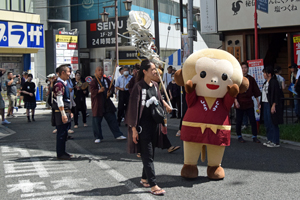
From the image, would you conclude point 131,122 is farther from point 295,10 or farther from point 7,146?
point 295,10

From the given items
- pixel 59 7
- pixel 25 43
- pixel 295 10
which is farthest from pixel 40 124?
pixel 59 7

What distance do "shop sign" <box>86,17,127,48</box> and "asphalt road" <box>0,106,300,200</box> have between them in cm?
2484

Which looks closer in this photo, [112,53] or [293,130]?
[293,130]

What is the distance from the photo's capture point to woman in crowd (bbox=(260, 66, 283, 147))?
8.26 m

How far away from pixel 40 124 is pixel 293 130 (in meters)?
8.39

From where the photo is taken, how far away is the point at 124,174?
251 inches

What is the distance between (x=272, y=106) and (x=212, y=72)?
315cm

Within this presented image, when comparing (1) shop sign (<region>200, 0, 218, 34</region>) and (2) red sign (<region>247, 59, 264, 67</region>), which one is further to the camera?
(1) shop sign (<region>200, 0, 218, 34</region>)

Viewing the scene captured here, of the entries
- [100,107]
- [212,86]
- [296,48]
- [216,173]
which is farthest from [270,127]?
[296,48]

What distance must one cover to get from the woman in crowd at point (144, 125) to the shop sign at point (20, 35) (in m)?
20.0

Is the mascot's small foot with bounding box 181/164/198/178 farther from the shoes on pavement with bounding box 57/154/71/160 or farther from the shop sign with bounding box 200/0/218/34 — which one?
the shop sign with bounding box 200/0/218/34

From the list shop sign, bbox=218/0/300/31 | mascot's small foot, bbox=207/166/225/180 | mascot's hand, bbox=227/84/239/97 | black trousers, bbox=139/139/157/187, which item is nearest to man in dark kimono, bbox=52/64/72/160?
black trousers, bbox=139/139/157/187

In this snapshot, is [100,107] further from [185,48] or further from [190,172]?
[190,172]

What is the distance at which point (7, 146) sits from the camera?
368 inches
